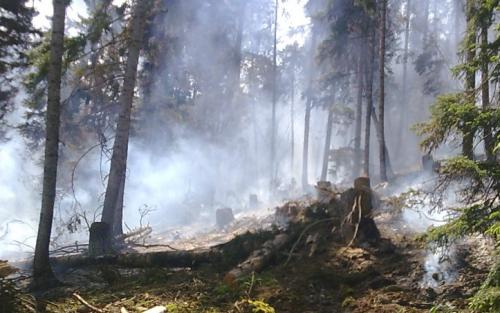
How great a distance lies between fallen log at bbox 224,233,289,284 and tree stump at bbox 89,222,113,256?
4.41 m

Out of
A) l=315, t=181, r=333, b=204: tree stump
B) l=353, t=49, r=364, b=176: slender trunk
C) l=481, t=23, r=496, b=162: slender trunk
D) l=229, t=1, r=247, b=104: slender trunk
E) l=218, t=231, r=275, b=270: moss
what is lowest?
l=218, t=231, r=275, b=270: moss

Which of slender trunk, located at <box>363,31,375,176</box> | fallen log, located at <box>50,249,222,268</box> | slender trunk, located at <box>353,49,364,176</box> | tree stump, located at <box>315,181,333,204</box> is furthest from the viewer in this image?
slender trunk, located at <box>353,49,364,176</box>

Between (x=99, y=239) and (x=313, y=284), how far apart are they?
20.6 feet

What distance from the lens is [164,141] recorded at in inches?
952

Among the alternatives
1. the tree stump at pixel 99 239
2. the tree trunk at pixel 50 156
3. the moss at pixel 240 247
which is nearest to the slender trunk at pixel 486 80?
the moss at pixel 240 247

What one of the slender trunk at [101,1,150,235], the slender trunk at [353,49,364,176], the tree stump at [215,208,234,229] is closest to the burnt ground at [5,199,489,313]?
the slender trunk at [101,1,150,235]

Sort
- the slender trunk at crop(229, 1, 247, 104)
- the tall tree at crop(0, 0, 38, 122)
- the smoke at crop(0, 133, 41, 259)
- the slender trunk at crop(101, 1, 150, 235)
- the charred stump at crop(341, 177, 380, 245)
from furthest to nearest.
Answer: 1. the slender trunk at crop(229, 1, 247, 104)
2. the smoke at crop(0, 133, 41, 259)
3. the tall tree at crop(0, 0, 38, 122)
4. the slender trunk at crop(101, 1, 150, 235)
5. the charred stump at crop(341, 177, 380, 245)

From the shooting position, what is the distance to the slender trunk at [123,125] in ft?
37.9

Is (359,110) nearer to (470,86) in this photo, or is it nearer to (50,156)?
(470,86)

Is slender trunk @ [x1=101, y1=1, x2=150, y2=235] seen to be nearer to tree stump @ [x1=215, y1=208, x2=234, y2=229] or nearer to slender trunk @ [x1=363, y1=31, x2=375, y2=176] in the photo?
tree stump @ [x1=215, y1=208, x2=234, y2=229]

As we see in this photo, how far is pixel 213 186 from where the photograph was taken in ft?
98.7

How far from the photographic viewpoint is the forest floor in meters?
5.64

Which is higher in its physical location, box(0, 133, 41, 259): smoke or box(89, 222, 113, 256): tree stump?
box(0, 133, 41, 259): smoke

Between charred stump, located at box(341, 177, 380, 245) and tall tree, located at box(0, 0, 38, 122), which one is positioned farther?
tall tree, located at box(0, 0, 38, 122)
